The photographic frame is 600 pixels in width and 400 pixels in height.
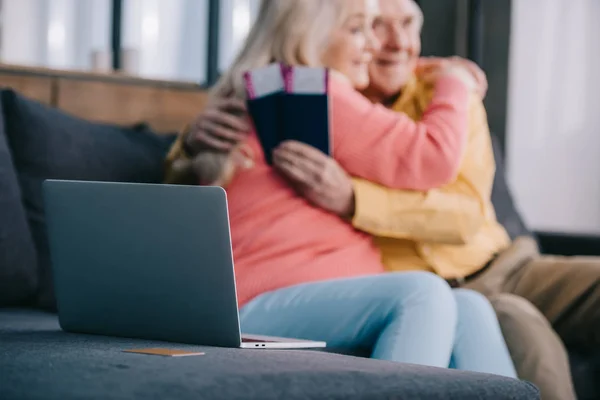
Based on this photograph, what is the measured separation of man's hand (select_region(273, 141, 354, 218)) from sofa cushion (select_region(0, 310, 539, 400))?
633 mm

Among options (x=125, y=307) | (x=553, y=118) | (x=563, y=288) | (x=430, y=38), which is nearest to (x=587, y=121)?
(x=553, y=118)

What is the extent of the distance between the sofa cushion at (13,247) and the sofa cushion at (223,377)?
0.70m

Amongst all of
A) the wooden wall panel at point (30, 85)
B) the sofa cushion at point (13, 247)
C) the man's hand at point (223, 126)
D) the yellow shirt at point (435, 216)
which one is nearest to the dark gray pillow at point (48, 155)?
the sofa cushion at point (13, 247)

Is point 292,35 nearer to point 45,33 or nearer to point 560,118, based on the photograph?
point 560,118

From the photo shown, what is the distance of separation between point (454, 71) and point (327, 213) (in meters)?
0.49

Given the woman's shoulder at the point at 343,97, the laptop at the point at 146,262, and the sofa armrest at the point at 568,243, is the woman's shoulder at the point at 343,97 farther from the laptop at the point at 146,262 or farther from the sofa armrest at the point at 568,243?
the sofa armrest at the point at 568,243

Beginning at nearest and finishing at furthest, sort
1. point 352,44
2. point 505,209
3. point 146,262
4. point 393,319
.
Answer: point 146,262, point 393,319, point 352,44, point 505,209

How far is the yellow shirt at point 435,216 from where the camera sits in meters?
1.70

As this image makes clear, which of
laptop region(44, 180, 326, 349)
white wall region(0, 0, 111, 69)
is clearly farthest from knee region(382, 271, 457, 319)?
white wall region(0, 0, 111, 69)

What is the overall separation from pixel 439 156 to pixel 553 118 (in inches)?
78.0

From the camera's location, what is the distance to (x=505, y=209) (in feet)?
7.91

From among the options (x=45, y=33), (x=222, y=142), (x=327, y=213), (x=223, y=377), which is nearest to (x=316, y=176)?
(x=327, y=213)

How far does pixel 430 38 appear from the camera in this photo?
3293 millimetres

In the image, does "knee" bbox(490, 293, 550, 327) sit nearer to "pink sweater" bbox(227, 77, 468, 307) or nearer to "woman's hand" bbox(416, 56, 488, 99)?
"pink sweater" bbox(227, 77, 468, 307)
